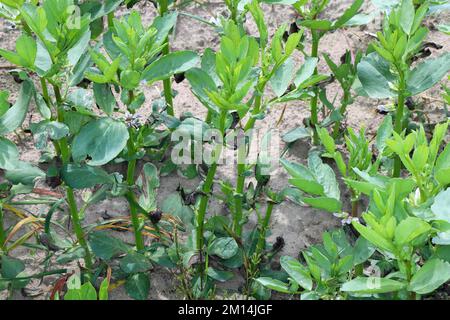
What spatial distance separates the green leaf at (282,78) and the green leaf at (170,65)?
24 cm

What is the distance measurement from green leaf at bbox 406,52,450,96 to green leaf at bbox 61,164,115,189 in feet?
3.17

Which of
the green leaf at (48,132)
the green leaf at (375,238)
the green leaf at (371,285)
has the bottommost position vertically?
the green leaf at (371,285)

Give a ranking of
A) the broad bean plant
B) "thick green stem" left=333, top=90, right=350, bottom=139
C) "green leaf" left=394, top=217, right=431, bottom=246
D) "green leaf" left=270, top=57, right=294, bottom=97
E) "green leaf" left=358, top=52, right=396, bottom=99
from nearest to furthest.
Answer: "green leaf" left=394, top=217, right=431, bottom=246
the broad bean plant
"green leaf" left=270, top=57, right=294, bottom=97
"green leaf" left=358, top=52, right=396, bottom=99
"thick green stem" left=333, top=90, right=350, bottom=139

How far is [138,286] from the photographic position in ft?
8.37

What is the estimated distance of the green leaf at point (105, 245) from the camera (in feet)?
8.28

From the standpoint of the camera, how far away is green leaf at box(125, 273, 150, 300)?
254cm

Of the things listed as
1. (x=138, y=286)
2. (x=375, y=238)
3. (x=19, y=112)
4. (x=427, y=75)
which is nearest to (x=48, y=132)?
(x=19, y=112)

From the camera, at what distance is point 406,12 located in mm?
2502

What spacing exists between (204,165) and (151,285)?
1.35 ft

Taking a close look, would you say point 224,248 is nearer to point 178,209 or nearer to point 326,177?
point 178,209

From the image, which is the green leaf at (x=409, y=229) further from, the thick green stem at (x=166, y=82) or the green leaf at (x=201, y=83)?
the thick green stem at (x=166, y=82)

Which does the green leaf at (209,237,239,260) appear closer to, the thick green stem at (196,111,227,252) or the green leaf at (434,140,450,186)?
the thick green stem at (196,111,227,252)

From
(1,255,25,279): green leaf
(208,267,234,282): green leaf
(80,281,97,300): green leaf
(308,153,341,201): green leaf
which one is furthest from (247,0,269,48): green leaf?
(1,255,25,279): green leaf
